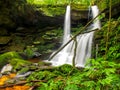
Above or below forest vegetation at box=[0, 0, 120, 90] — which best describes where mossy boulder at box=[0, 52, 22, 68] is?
below

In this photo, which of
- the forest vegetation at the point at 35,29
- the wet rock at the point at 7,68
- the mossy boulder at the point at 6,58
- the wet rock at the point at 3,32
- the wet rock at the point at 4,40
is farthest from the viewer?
the wet rock at the point at 3,32

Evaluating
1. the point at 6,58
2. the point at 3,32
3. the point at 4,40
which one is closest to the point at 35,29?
the point at 3,32

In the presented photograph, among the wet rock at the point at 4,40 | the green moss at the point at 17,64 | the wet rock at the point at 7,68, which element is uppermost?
the wet rock at the point at 4,40

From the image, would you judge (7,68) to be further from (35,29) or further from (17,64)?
(35,29)

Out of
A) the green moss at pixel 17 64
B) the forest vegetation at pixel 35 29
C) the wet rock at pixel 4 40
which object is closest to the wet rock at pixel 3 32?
the forest vegetation at pixel 35 29

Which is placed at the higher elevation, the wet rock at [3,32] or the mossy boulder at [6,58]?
the wet rock at [3,32]

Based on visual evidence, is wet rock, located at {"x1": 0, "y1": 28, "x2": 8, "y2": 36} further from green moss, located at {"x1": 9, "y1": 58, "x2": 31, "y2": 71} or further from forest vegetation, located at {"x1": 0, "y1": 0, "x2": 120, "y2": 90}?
green moss, located at {"x1": 9, "y1": 58, "x2": 31, "y2": 71}

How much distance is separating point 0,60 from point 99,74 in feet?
29.9

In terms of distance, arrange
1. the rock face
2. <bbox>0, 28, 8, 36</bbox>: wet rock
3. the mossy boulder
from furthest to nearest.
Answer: <bbox>0, 28, 8, 36</bbox>: wet rock
the rock face
the mossy boulder

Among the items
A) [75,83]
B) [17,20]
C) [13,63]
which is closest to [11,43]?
[17,20]

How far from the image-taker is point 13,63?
1056 cm

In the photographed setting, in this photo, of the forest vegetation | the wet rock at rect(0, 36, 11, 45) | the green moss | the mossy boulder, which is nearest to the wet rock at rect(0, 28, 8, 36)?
the forest vegetation

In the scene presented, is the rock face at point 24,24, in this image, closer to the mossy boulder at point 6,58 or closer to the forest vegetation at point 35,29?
the forest vegetation at point 35,29

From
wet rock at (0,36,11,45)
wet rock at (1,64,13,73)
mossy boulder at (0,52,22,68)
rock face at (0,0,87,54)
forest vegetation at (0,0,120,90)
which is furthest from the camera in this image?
rock face at (0,0,87,54)
